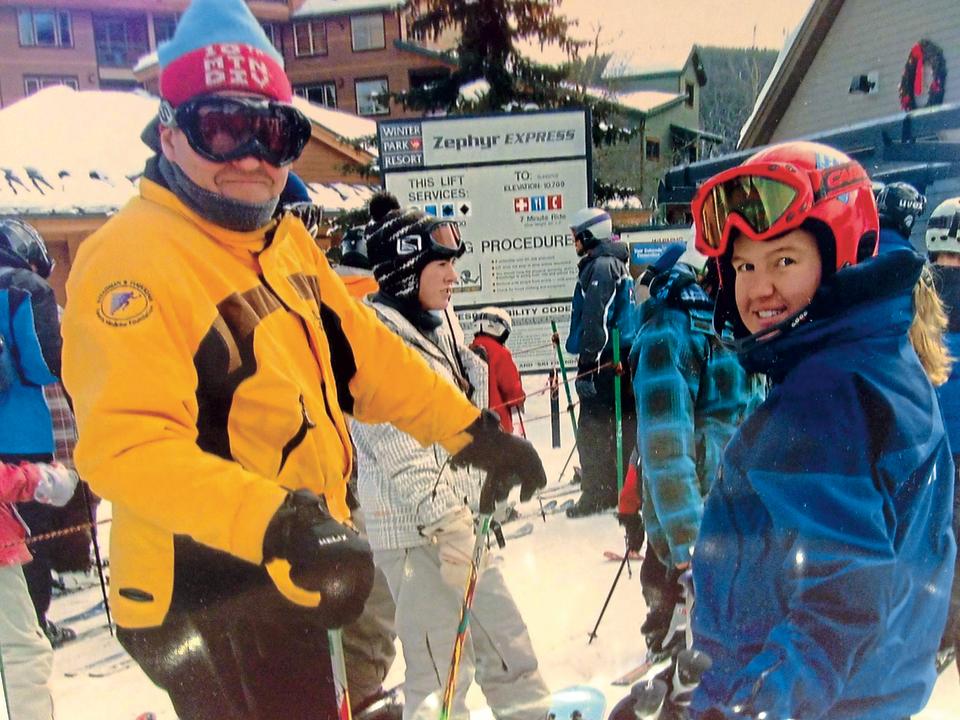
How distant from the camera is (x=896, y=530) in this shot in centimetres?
119

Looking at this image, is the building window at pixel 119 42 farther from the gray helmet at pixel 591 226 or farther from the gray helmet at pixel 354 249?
the gray helmet at pixel 591 226

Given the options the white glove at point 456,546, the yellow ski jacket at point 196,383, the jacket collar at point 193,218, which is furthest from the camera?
the white glove at point 456,546

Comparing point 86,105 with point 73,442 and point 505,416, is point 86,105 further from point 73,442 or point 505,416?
point 505,416

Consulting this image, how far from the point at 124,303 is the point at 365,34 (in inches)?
22.4

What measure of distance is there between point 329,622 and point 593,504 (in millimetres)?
557

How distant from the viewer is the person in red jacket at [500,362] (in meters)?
1.33

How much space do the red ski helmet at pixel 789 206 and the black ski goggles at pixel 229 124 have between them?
0.69 meters

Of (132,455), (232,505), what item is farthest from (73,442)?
(232,505)

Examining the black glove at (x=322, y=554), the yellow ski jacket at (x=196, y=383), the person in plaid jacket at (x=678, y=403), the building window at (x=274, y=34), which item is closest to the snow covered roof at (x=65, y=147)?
the yellow ski jacket at (x=196, y=383)

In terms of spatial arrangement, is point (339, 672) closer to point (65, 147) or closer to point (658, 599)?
point (658, 599)

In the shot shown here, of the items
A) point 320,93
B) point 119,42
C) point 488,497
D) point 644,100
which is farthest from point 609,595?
point 119,42

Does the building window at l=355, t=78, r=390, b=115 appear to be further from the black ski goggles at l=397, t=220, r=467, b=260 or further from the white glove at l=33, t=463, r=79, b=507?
the white glove at l=33, t=463, r=79, b=507

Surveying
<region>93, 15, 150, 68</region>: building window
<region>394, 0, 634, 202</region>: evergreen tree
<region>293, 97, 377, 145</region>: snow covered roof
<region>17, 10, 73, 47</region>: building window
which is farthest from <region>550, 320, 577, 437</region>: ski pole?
<region>17, 10, 73, 47</region>: building window

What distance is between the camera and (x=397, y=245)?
49.9 inches
